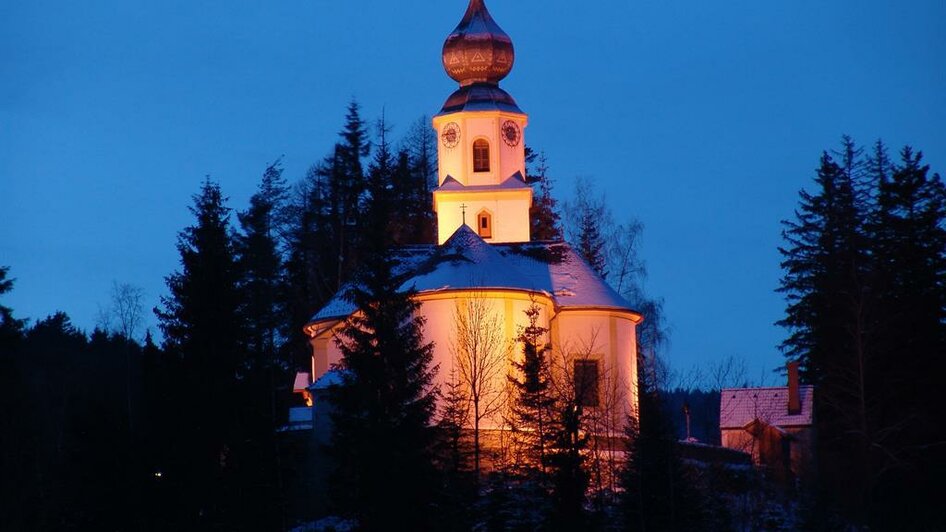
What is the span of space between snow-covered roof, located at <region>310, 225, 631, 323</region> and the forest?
7.27 ft

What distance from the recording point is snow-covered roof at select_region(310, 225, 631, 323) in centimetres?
5300

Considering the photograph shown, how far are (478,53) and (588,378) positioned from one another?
42.9ft

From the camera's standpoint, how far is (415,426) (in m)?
39.3

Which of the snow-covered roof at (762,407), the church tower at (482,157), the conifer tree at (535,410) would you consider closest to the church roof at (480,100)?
the church tower at (482,157)

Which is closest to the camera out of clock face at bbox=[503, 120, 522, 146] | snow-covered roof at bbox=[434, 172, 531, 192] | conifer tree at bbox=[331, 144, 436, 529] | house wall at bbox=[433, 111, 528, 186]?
conifer tree at bbox=[331, 144, 436, 529]

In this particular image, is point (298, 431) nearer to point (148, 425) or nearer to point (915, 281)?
point (148, 425)

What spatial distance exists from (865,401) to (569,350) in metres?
9.44

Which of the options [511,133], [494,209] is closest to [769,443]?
[494,209]

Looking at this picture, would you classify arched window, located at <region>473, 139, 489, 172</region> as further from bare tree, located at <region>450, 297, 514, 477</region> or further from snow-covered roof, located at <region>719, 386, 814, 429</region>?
snow-covered roof, located at <region>719, 386, 814, 429</region>

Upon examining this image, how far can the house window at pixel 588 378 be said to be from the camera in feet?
175

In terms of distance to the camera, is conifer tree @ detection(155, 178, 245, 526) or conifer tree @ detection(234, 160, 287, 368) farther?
conifer tree @ detection(234, 160, 287, 368)

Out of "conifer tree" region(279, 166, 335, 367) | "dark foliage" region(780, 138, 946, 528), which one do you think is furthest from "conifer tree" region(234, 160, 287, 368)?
"dark foliage" region(780, 138, 946, 528)

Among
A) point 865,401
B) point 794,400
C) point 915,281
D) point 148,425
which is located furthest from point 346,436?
point 794,400

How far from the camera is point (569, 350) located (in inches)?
2205
